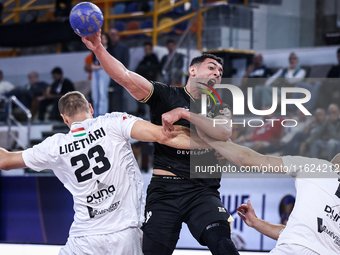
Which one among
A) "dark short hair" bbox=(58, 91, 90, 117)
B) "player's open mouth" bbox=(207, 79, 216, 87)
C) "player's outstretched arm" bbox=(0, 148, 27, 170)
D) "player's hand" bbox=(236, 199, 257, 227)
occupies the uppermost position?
"player's open mouth" bbox=(207, 79, 216, 87)

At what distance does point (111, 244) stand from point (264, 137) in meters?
5.09

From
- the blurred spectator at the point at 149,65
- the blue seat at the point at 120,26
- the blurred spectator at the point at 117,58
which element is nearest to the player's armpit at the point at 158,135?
the blurred spectator at the point at 117,58

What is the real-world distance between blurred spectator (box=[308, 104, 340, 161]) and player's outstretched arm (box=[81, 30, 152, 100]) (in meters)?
4.69

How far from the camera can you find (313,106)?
9.11 m

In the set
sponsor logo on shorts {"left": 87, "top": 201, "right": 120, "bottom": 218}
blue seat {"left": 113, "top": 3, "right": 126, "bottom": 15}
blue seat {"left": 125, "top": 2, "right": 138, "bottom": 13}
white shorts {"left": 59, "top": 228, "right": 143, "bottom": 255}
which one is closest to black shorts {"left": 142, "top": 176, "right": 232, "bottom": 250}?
white shorts {"left": 59, "top": 228, "right": 143, "bottom": 255}

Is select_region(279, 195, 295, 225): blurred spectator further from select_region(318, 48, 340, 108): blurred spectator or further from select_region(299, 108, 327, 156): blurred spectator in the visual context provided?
select_region(318, 48, 340, 108): blurred spectator

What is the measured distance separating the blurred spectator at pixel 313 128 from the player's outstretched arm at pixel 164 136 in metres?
4.52

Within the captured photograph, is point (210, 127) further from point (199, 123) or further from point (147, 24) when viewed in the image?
point (147, 24)

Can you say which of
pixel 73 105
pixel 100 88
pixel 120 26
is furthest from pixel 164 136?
Result: pixel 120 26

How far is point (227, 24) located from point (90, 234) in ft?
27.3

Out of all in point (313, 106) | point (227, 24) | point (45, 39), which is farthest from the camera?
point (45, 39)

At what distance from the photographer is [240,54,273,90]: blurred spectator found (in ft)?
32.1

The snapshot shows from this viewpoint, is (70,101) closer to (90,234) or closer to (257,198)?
(90,234)

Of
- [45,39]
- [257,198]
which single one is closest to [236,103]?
[257,198]
